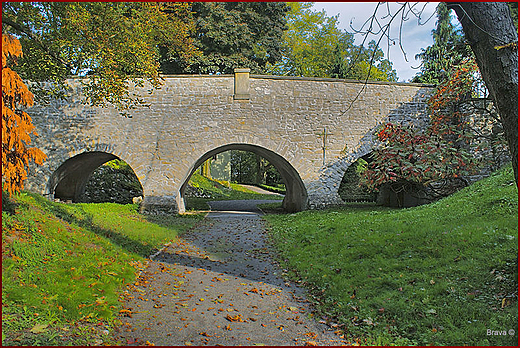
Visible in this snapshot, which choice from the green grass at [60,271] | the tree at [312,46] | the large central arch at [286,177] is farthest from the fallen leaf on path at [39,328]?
the tree at [312,46]

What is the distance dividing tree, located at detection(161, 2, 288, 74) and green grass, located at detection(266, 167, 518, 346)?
508 inches

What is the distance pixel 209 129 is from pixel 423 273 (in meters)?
9.46

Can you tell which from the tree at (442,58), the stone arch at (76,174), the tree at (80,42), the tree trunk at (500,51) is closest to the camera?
the tree trunk at (500,51)

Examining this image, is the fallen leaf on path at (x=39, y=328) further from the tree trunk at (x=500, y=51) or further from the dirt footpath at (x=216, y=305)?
the tree trunk at (x=500, y=51)

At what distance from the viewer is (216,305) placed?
14.5ft

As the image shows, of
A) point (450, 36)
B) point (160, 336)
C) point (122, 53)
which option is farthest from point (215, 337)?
point (450, 36)

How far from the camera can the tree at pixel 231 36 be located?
59.1ft

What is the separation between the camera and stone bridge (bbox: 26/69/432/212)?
12.7 metres

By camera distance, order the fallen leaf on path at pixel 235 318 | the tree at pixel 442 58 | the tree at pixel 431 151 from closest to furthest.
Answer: the fallen leaf on path at pixel 235 318 < the tree at pixel 431 151 < the tree at pixel 442 58

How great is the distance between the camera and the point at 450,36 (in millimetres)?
22234

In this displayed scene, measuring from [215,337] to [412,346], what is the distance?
179 cm

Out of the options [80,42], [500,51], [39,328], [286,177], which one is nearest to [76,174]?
[286,177]

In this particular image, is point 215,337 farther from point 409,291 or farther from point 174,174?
point 174,174

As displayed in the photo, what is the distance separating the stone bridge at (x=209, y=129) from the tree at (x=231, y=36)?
231 inches
